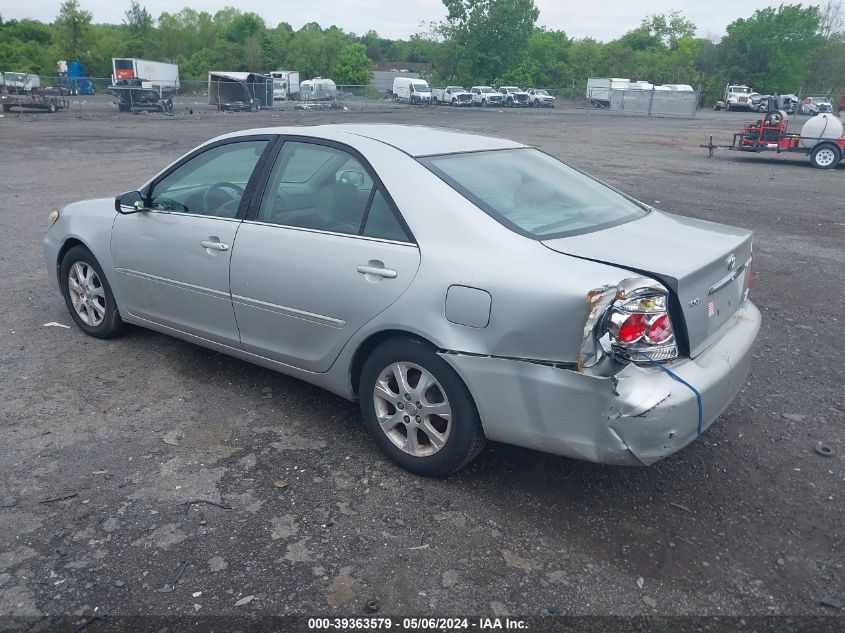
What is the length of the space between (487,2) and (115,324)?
79.6 metres

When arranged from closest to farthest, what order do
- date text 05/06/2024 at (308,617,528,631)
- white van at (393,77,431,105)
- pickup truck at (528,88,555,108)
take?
date text 05/06/2024 at (308,617,528,631)
white van at (393,77,431,105)
pickup truck at (528,88,555,108)

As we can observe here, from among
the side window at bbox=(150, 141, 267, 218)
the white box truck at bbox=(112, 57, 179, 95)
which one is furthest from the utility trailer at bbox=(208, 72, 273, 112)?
the side window at bbox=(150, 141, 267, 218)

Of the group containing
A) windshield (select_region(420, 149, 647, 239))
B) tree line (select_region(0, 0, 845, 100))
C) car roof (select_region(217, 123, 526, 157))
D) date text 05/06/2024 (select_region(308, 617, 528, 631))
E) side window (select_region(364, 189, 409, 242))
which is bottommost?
date text 05/06/2024 (select_region(308, 617, 528, 631))

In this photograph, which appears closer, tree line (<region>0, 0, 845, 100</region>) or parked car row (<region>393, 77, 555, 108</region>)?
parked car row (<region>393, 77, 555, 108</region>)

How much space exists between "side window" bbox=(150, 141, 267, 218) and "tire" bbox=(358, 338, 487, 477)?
1465 millimetres

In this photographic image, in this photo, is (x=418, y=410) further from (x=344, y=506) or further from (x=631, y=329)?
(x=631, y=329)

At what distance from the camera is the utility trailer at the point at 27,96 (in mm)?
34938

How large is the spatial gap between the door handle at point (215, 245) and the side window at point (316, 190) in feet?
0.93

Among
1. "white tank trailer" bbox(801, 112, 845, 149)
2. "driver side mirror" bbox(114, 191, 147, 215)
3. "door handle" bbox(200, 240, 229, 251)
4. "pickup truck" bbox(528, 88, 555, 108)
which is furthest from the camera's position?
"pickup truck" bbox(528, 88, 555, 108)

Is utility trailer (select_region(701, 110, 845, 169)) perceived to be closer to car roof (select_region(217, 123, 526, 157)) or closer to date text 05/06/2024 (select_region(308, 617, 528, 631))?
car roof (select_region(217, 123, 526, 157))

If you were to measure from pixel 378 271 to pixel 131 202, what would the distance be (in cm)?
219

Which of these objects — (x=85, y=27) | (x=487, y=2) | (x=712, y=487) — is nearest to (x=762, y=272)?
(x=712, y=487)

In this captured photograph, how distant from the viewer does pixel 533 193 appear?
12.7 ft

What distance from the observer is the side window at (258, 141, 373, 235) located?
3844mm
